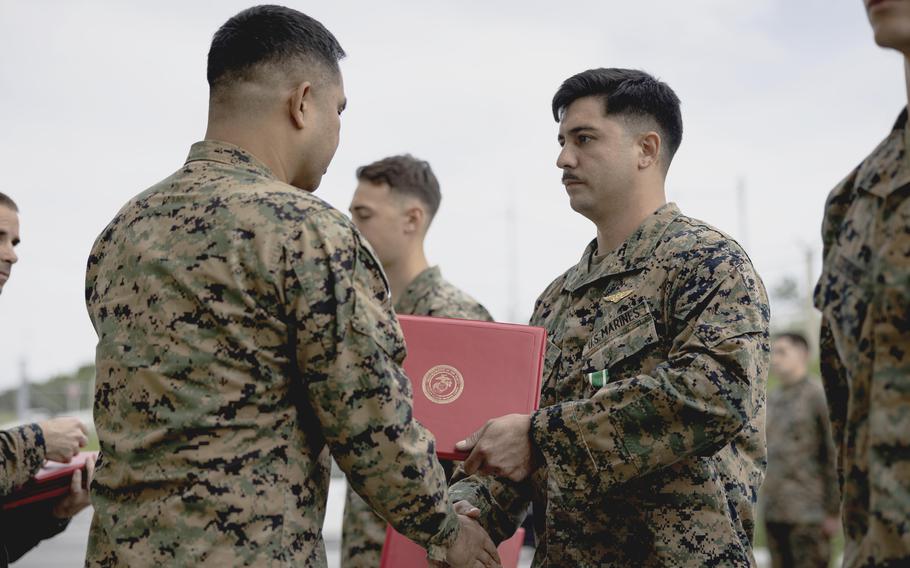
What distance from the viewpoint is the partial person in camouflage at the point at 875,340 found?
1.56m

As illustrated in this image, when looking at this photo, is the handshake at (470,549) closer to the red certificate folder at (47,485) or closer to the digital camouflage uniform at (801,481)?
the red certificate folder at (47,485)

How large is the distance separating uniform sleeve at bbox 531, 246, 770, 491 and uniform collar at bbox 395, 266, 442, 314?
2198 mm

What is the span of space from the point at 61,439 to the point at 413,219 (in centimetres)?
253

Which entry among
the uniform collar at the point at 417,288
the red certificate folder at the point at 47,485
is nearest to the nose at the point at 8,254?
the red certificate folder at the point at 47,485

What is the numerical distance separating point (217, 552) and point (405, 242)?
320cm

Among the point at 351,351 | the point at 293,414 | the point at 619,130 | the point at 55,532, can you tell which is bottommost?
the point at 55,532

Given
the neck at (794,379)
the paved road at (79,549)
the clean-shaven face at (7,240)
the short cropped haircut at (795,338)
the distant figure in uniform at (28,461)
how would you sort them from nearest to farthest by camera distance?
the distant figure in uniform at (28,461) → the clean-shaven face at (7,240) → the neck at (794,379) → the short cropped haircut at (795,338) → the paved road at (79,549)

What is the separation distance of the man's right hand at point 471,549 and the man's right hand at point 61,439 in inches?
52.6

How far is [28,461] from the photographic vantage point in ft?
9.96

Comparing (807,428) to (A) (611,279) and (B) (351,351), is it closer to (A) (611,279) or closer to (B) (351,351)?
(A) (611,279)

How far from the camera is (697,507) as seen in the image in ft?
8.54

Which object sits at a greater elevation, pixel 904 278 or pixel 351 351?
pixel 904 278

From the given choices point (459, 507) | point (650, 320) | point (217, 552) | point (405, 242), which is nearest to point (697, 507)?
point (650, 320)

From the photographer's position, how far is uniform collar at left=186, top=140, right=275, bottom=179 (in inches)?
94.7
